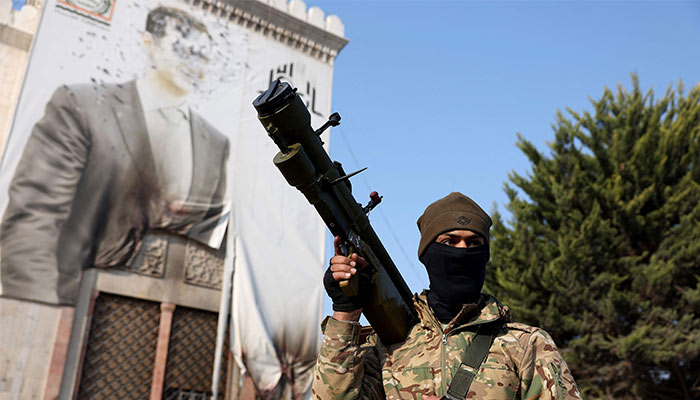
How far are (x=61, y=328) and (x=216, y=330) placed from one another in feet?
9.58

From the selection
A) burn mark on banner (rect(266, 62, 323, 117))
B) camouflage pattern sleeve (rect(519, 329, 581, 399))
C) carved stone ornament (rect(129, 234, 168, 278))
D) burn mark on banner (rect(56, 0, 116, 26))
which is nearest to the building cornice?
burn mark on banner (rect(266, 62, 323, 117))

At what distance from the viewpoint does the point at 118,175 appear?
10.9 metres

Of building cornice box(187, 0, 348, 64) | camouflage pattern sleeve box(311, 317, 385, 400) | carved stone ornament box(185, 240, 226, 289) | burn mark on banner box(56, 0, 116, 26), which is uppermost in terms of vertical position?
building cornice box(187, 0, 348, 64)

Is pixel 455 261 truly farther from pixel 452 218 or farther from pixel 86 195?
pixel 86 195

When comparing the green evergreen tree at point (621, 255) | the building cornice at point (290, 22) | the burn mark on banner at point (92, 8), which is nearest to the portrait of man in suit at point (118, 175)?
the burn mark on banner at point (92, 8)

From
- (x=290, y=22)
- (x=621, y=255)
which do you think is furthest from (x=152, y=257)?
(x=621, y=255)

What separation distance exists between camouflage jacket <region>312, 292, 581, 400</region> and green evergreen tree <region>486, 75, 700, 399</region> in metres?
8.44

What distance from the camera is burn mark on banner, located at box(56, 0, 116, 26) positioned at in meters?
11.4

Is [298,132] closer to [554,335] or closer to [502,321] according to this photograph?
[502,321]

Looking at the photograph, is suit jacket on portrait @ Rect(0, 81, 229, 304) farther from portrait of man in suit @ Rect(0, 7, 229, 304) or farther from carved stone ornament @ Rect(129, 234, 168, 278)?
carved stone ornament @ Rect(129, 234, 168, 278)

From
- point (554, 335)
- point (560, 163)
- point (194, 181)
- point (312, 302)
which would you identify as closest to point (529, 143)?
point (560, 163)

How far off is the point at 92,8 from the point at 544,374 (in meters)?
12.2

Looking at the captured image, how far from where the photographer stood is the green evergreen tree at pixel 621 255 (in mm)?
10023

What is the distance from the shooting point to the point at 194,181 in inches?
462
